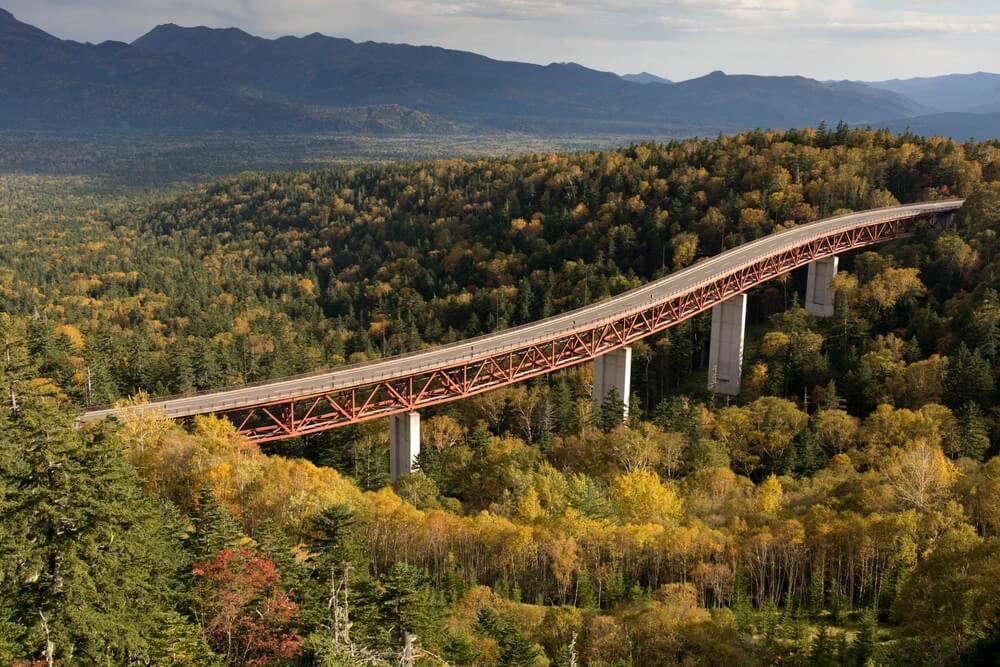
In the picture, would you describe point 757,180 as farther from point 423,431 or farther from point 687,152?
point 423,431

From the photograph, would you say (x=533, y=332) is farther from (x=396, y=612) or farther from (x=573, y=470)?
(x=396, y=612)

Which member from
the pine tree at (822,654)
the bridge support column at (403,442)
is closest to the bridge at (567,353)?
the bridge support column at (403,442)

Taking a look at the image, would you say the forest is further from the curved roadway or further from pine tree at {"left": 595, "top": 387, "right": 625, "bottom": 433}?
the curved roadway

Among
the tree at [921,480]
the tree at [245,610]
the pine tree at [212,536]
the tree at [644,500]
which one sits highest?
the pine tree at [212,536]

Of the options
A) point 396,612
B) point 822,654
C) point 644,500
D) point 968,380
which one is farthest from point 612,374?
point 396,612

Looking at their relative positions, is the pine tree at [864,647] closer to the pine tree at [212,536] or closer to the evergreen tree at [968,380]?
the pine tree at [212,536]

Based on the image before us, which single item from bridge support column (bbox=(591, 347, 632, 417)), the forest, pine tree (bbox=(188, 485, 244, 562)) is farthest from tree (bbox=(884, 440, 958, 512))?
pine tree (bbox=(188, 485, 244, 562))

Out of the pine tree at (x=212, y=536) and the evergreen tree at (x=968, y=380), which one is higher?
the pine tree at (x=212, y=536)
